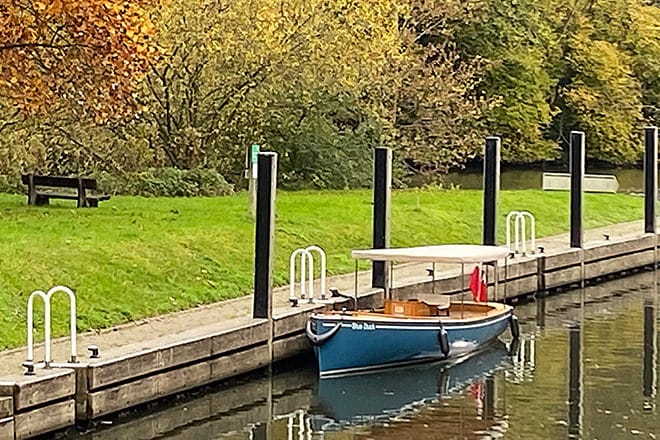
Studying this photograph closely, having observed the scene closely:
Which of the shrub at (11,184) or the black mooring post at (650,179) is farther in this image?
the shrub at (11,184)

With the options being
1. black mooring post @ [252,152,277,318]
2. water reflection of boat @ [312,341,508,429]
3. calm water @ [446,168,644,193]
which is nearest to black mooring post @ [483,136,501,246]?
water reflection of boat @ [312,341,508,429]

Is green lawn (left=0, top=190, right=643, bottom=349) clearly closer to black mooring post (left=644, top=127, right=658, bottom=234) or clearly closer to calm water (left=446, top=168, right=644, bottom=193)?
black mooring post (left=644, top=127, right=658, bottom=234)

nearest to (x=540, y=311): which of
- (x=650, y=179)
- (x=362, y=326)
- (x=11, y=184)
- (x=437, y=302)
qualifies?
(x=437, y=302)

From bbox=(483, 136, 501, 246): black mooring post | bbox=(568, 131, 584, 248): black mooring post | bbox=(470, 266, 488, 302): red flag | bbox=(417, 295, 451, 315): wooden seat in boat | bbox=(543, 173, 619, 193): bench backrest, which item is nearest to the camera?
bbox=(417, 295, 451, 315): wooden seat in boat

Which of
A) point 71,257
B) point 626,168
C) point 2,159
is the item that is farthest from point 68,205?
point 626,168

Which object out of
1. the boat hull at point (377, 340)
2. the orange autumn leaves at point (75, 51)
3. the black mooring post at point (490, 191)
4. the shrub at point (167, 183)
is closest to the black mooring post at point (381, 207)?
the boat hull at point (377, 340)

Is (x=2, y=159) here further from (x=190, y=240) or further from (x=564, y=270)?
(x=564, y=270)

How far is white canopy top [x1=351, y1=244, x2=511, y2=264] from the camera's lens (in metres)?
19.1

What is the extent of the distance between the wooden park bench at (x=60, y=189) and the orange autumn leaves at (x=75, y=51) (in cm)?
229

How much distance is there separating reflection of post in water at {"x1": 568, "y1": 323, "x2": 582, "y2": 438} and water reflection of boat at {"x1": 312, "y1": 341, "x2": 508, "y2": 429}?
3.36 ft

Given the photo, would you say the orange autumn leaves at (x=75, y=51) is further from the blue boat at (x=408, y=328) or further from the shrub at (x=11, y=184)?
the shrub at (x=11, y=184)

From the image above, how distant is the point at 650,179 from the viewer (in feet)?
99.3

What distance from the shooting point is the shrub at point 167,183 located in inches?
1212

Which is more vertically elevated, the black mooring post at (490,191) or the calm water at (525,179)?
the calm water at (525,179)
